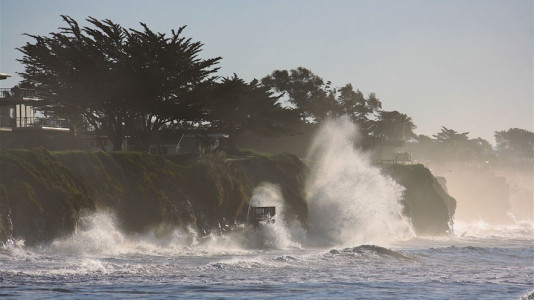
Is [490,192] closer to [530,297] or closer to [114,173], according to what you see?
[114,173]

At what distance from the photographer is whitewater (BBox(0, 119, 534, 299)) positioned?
2597 centimetres

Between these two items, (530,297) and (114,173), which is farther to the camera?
(114,173)

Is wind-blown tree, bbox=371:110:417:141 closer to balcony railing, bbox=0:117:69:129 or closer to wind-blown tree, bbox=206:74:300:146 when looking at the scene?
wind-blown tree, bbox=206:74:300:146

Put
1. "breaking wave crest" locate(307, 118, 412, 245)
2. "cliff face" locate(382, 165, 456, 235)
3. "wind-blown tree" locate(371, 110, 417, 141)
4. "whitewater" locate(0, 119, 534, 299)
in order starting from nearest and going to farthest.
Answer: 1. "whitewater" locate(0, 119, 534, 299)
2. "breaking wave crest" locate(307, 118, 412, 245)
3. "cliff face" locate(382, 165, 456, 235)
4. "wind-blown tree" locate(371, 110, 417, 141)

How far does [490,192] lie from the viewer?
12781 centimetres

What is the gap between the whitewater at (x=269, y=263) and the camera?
26.0 m

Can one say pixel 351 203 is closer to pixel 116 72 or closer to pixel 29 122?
pixel 116 72

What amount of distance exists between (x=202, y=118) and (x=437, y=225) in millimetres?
25503

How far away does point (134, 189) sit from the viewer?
43688mm

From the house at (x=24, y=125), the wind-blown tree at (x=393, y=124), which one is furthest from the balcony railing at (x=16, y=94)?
the wind-blown tree at (x=393, y=124)

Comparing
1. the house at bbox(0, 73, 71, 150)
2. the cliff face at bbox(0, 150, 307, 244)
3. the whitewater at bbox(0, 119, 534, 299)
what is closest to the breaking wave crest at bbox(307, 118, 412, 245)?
the whitewater at bbox(0, 119, 534, 299)

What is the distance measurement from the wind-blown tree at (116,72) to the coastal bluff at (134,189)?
727 cm

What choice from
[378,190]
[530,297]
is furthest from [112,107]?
[530,297]

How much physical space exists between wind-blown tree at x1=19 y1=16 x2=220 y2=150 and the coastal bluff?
23.8 feet
